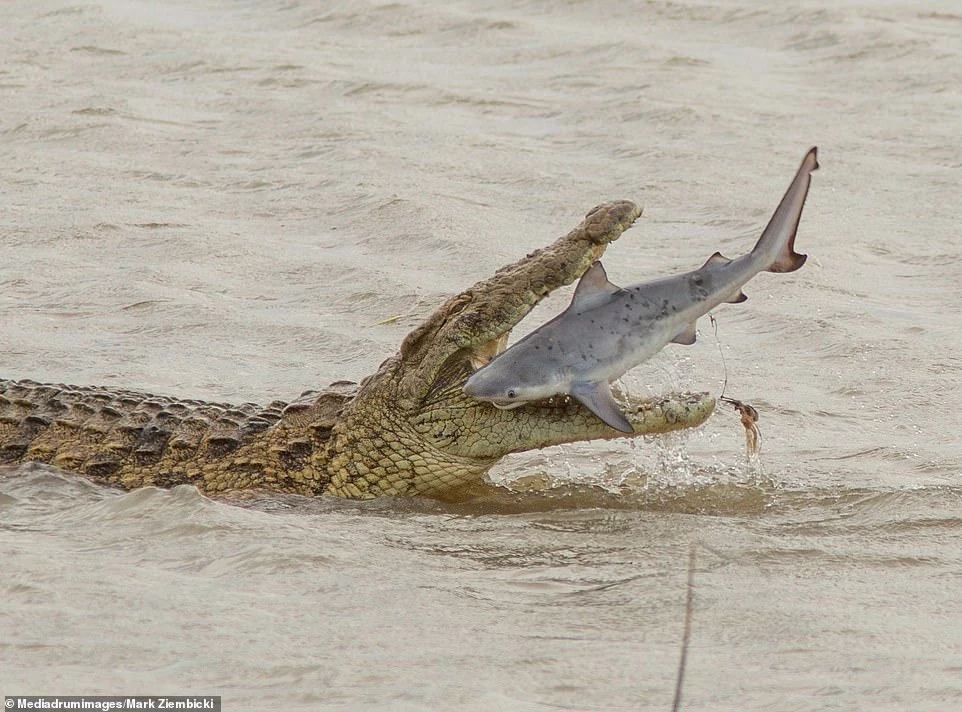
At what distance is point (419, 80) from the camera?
11.0 meters

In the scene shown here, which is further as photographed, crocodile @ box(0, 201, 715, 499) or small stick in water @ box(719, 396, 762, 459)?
small stick in water @ box(719, 396, 762, 459)

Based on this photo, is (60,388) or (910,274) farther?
(910,274)

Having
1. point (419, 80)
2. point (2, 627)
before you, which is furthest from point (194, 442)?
point (419, 80)

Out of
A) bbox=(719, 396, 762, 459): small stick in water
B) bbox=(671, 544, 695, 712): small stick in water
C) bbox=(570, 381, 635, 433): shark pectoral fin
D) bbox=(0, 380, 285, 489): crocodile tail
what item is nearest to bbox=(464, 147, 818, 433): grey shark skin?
bbox=(570, 381, 635, 433): shark pectoral fin

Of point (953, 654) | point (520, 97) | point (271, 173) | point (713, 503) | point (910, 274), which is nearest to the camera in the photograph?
point (953, 654)

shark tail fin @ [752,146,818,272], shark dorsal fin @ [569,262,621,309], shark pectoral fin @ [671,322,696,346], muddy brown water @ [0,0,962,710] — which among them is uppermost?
shark tail fin @ [752,146,818,272]

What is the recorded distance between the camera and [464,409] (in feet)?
17.5

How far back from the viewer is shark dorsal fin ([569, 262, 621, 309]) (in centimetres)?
501

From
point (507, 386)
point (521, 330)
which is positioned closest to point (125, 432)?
point (507, 386)

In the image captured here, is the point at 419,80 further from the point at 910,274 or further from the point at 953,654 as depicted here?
the point at 953,654

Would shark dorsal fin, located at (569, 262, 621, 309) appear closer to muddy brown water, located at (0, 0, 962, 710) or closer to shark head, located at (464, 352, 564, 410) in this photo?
shark head, located at (464, 352, 564, 410)

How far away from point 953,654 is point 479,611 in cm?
123

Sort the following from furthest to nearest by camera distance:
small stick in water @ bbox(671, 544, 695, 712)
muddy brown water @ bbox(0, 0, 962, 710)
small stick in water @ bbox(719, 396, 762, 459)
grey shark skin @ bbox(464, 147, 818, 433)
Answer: small stick in water @ bbox(719, 396, 762, 459)
grey shark skin @ bbox(464, 147, 818, 433)
muddy brown water @ bbox(0, 0, 962, 710)
small stick in water @ bbox(671, 544, 695, 712)

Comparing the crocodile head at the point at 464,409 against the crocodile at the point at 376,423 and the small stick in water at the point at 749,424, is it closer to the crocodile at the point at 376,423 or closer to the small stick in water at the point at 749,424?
the crocodile at the point at 376,423
